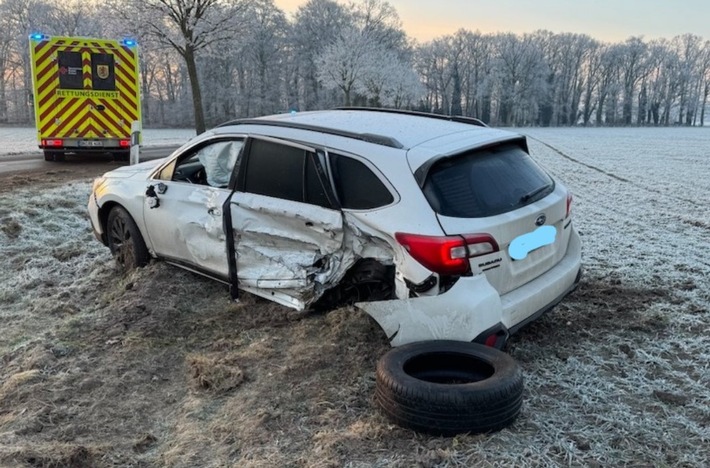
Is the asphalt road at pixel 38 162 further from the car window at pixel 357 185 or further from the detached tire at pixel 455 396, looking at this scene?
the detached tire at pixel 455 396

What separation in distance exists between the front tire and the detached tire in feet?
10.8

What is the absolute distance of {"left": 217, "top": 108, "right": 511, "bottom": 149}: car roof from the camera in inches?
160

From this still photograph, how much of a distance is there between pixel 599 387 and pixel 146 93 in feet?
262

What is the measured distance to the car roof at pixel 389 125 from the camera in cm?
407

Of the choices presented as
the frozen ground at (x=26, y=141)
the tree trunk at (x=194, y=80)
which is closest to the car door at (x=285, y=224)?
the tree trunk at (x=194, y=80)

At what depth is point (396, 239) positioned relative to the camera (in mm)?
3664

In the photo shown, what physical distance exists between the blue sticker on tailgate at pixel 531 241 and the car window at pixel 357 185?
84 centimetres

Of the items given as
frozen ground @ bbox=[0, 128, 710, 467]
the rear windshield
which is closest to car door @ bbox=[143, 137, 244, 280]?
frozen ground @ bbox=[0, 128, 710, 467]

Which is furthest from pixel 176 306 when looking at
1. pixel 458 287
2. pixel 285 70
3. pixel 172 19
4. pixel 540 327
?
pixel 285 70

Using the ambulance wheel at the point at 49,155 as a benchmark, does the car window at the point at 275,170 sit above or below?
above

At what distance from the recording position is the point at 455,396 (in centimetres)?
298

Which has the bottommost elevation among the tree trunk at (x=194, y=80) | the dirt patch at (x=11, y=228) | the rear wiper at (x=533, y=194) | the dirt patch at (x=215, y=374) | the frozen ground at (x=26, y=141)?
the dirt patch at (x=215, y=374)

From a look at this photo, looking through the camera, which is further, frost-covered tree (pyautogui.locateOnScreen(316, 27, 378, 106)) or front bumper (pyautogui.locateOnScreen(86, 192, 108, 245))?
frost-covered tree (pyautogui.locateOnScreen(316, 27, 378, 106))

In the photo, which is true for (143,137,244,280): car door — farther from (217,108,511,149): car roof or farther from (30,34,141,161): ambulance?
(30,34,141,161): ambulance
